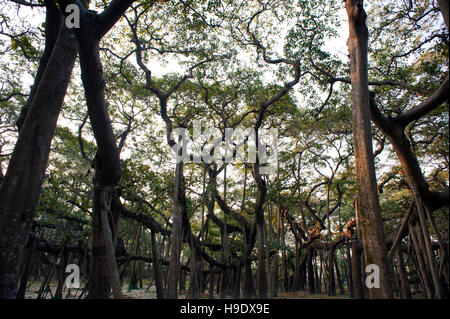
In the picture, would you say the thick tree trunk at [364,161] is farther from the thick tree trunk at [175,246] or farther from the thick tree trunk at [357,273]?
the thick tree trunk at [175,246]

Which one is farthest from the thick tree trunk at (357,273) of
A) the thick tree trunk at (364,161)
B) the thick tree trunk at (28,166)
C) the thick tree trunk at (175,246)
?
the thick tree trunk at (28,166)

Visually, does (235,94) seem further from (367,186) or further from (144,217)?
(367,186)

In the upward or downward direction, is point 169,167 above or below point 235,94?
below

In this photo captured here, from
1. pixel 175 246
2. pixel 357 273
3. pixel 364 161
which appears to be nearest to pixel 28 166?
pixel 364 161

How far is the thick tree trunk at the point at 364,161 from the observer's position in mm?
2808

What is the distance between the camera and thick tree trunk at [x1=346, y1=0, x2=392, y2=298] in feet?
9.21

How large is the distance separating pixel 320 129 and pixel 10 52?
10906mm

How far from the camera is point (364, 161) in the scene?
127 inches

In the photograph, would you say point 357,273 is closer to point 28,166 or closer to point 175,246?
point 175,246

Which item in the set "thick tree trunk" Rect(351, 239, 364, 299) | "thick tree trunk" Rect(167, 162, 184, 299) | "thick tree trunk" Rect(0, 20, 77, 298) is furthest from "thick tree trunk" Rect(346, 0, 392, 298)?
"thick tree trunk" Rect(167, 162, 184, 299)

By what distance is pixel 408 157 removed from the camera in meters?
4.36

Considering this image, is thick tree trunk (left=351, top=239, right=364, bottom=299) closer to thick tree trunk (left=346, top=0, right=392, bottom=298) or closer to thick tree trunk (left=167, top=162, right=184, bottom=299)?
thick tree trunk (left=346, top=0, right=392, bottom=298)
